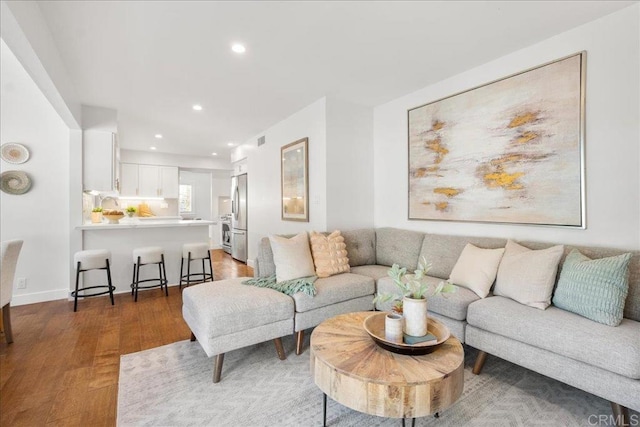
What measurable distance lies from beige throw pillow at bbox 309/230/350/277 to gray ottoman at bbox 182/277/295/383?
2.10 feet

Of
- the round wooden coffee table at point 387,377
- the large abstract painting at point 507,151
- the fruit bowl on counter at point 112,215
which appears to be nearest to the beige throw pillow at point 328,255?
the large abstract painting at point 507,151

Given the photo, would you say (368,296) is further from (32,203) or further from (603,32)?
(32,203)

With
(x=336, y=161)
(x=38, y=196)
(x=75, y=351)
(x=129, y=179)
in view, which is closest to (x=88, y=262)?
(x=38, y=196)

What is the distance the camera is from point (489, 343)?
2.05 metres

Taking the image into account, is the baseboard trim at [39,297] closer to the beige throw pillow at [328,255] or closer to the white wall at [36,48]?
the white wall at [36,48]

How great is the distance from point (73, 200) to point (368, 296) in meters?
3.94

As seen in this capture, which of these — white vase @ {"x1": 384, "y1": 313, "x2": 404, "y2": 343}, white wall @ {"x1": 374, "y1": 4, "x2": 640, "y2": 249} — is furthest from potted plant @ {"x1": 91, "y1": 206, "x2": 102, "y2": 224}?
white wall @ {"x1": 374, "y1": 4, "x2": 640, "y2": 249}

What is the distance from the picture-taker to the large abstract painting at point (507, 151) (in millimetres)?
2361

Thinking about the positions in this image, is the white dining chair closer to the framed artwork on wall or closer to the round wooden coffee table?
the round wooden coffee table

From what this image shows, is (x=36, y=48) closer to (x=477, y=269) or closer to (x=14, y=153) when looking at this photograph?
(x=14, y=153)

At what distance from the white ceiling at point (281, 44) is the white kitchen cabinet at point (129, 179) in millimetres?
3261

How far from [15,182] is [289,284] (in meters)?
3.76

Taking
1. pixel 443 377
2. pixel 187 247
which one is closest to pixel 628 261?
pixel 443 377

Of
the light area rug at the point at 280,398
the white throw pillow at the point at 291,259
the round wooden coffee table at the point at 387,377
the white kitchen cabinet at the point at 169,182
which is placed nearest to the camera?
the round wooden coffee table at the point at 387,377
